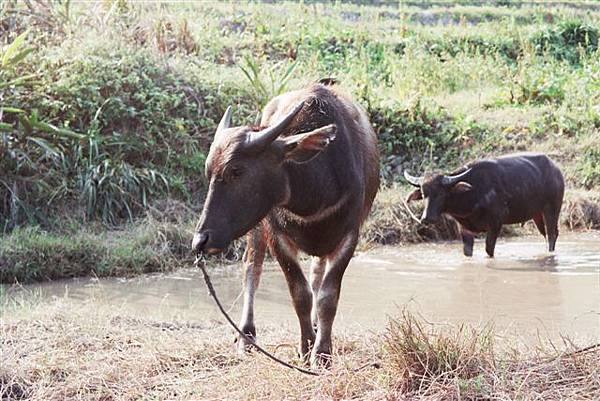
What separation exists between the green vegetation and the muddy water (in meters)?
0.68

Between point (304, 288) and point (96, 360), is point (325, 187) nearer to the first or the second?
point (304, 288)

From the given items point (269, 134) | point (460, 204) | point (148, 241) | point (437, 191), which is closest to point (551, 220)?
point (460, 204)

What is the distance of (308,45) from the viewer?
15.4 m

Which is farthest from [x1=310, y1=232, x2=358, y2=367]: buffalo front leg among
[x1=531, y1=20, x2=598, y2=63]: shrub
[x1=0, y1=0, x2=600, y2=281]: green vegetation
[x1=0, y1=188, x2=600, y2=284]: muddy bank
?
[x1=531, y1=20, x2=598, y2=63]: shrub

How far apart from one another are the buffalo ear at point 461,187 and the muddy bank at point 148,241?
0.65m

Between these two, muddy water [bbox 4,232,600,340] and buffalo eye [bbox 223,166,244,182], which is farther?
muddy water [bbox 4,232,600,340]

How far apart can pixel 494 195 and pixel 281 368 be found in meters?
5.27

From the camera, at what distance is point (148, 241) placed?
8930 millimetres

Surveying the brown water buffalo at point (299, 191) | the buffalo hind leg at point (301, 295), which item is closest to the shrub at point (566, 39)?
the brown water buffalo at point (299, 191)

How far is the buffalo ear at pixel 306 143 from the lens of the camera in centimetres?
422

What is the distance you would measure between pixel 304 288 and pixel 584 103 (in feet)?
29.6

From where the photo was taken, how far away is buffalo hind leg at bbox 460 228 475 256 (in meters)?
9.02

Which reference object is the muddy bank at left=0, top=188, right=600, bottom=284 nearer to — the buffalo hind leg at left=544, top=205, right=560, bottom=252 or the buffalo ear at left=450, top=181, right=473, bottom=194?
the buffalo ear at left=450, top=181, right=473, bottom=194

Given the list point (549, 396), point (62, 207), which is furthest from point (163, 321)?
point (62, 207)
